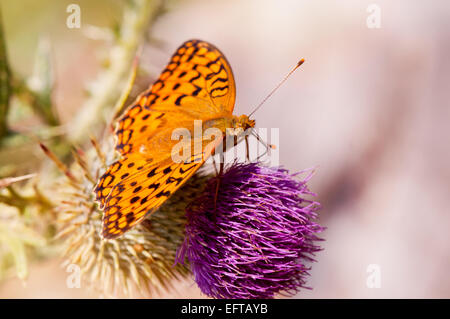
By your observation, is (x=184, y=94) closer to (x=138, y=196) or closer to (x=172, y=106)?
(x=172, y=106)

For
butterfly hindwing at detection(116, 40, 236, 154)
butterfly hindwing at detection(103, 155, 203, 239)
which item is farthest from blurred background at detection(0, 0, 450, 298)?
butterfly hindwing at detection(103, 155, 203, 239)

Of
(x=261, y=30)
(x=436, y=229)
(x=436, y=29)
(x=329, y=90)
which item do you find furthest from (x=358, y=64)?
(x=436, y=229)

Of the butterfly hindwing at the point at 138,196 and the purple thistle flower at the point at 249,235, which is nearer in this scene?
the butterfly hindwing at the point at 138,196

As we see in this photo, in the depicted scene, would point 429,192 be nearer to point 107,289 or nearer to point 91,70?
point 107,289

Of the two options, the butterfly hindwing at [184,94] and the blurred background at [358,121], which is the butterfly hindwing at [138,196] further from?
the blurred background at [358,121]

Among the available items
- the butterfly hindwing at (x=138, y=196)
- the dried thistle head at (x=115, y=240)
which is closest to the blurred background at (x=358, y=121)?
the dried thistle head at (x=115, y=240)
